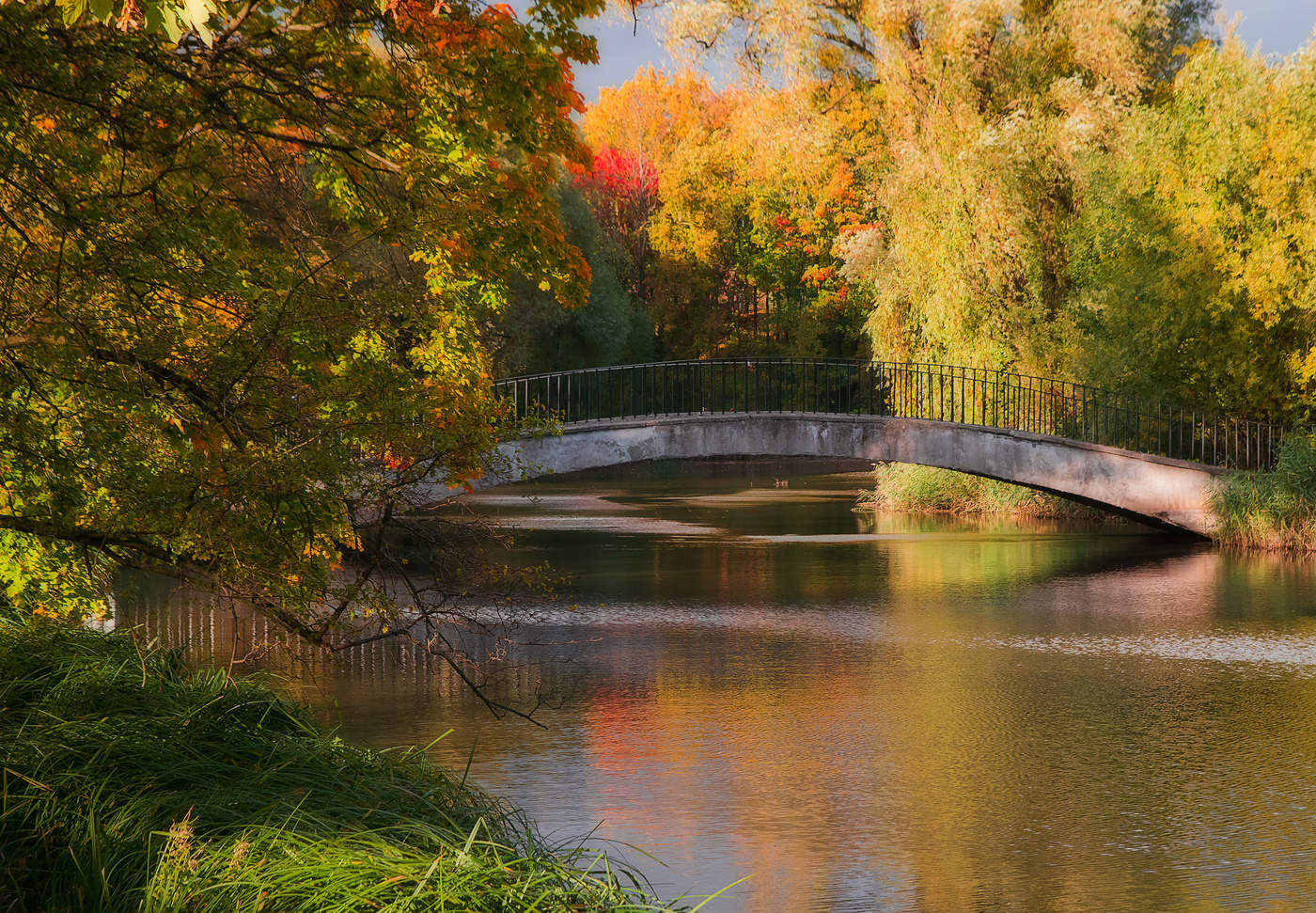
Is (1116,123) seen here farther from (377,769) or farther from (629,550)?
(377,769)

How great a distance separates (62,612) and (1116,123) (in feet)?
72.3

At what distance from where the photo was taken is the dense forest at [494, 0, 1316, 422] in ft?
74.9

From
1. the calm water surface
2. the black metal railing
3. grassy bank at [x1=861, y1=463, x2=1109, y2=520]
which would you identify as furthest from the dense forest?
the calm water surface

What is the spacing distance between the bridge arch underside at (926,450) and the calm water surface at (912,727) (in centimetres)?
235

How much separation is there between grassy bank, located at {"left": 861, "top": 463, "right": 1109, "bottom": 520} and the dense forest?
7.56ft

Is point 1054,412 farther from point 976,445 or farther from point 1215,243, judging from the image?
point 1215,243

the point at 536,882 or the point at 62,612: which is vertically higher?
the point at 62,612

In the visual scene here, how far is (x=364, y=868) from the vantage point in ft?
16.0

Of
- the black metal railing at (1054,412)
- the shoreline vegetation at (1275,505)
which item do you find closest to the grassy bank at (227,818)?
the black metal railing at (1054,412)

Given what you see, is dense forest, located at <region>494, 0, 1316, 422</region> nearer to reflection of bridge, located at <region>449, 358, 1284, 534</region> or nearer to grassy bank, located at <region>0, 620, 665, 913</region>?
reflection of bridge, located at <region>449, 358, 1284, 534</region>

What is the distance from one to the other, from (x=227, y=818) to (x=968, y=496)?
23583 mm

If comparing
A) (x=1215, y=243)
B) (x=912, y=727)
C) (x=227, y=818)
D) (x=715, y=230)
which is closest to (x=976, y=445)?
(x=1215, y=243)

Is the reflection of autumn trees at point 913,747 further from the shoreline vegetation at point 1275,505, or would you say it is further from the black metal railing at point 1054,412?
the black metal railing at point 1054,412

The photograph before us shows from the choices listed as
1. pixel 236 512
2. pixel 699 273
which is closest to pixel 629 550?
pixel 236 512
